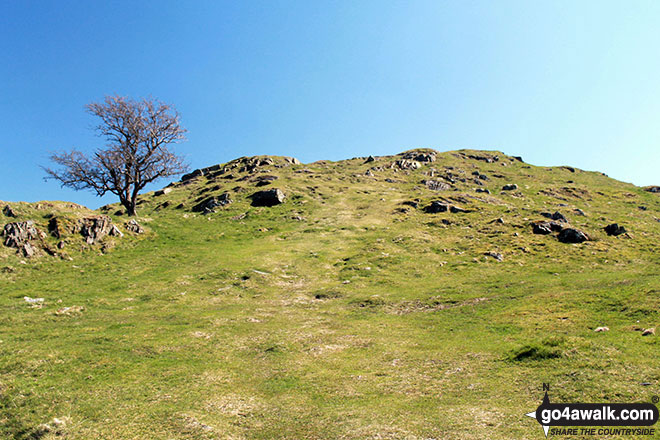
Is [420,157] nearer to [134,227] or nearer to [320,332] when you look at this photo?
[134,227]

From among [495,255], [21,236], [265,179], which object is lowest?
[495,255]

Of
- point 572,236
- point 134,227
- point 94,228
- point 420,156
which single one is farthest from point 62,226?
point 420,156

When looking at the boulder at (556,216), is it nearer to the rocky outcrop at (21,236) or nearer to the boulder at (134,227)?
the boulder at (134,227)

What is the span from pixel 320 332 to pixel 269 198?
58.1 meters

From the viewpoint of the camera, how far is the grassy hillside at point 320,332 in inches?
436

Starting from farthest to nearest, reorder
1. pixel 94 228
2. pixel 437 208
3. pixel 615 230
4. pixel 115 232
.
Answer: pixel 437 208 < pixel 615 230 < pixel 115 232 < pixel 94 228

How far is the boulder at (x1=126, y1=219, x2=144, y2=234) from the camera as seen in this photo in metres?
44.3

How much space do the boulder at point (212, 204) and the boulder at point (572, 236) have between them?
64.2 metres

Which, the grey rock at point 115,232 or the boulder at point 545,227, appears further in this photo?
the boulder at point 545,227

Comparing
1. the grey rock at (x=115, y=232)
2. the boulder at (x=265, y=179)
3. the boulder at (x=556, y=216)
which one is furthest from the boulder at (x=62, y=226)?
the boulder at (x=556, y=216)

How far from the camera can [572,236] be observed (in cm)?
4753

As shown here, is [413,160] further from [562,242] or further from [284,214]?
[562,242]

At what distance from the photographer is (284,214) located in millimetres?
68938

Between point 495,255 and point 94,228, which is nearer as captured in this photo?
point 94,228
